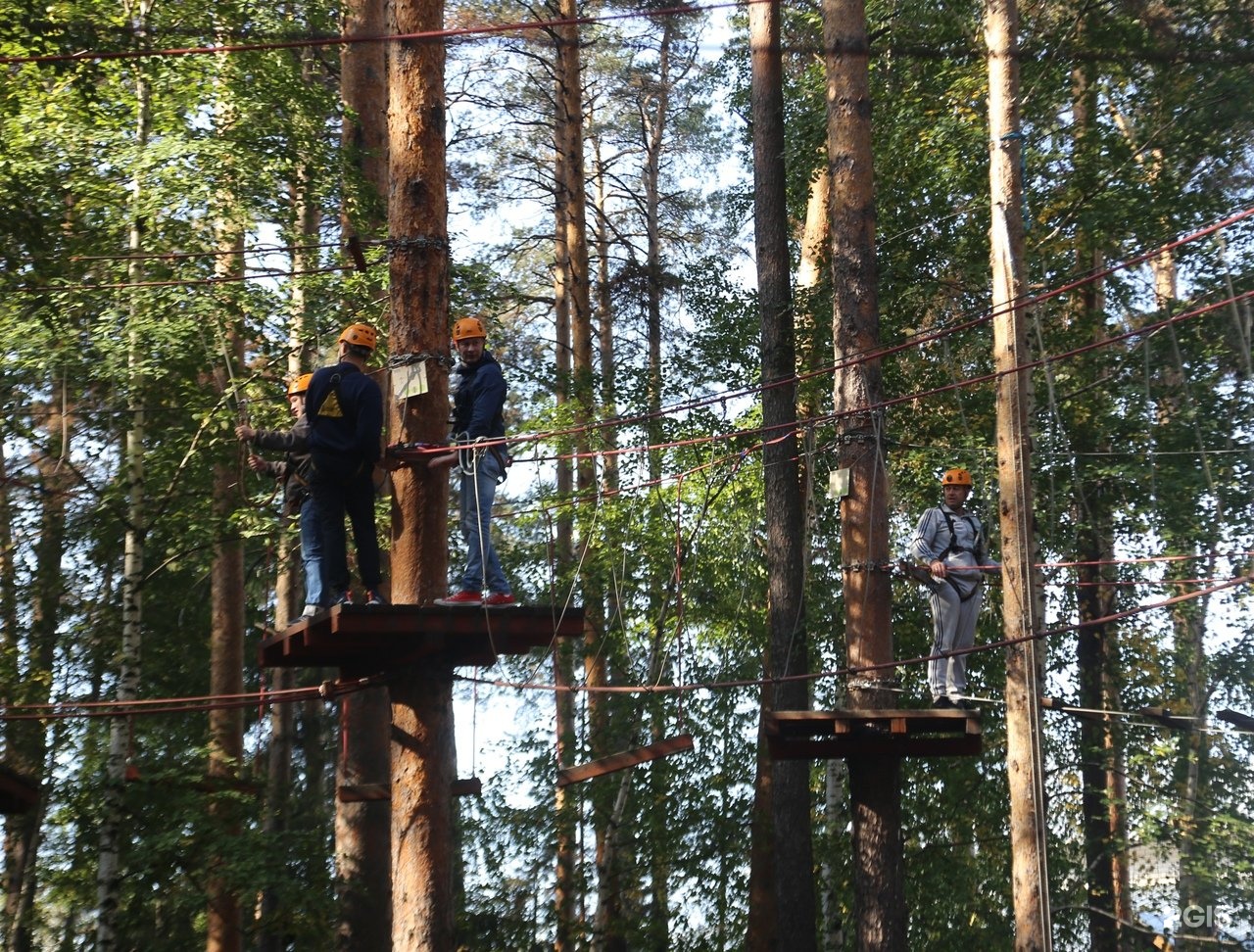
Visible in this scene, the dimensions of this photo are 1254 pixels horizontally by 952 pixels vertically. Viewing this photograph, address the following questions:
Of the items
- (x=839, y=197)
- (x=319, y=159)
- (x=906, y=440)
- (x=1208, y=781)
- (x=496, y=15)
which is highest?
(x=496, y=15)

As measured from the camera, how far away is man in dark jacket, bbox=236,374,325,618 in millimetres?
7305

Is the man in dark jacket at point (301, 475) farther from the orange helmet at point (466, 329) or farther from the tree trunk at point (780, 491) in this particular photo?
the tree trunk at point (780, 491)

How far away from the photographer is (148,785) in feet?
44.5

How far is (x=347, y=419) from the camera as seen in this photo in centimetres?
719

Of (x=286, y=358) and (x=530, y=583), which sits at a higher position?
(x=286, y=358)

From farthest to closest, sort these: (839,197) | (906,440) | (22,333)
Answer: (906,440) < (22,333) < (839,197)

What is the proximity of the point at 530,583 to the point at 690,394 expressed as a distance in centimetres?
387

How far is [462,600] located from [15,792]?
3.40m

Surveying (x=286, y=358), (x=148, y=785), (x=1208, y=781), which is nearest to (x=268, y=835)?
(x=148, y=785)

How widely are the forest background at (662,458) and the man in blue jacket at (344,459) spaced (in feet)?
12.3

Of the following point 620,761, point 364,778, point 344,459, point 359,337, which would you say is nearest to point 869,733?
point 620,761

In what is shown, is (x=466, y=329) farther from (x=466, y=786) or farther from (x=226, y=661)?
(x=226, y=661)

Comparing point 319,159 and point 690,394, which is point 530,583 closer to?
point 690,394

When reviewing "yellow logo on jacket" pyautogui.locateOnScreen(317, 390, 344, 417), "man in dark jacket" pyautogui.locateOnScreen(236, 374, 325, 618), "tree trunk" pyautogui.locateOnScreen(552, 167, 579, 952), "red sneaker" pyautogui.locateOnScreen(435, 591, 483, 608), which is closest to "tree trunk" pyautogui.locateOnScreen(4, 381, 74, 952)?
"tree trunk" pyautogui.locateOnScreen(552, 167, 579, 952)
